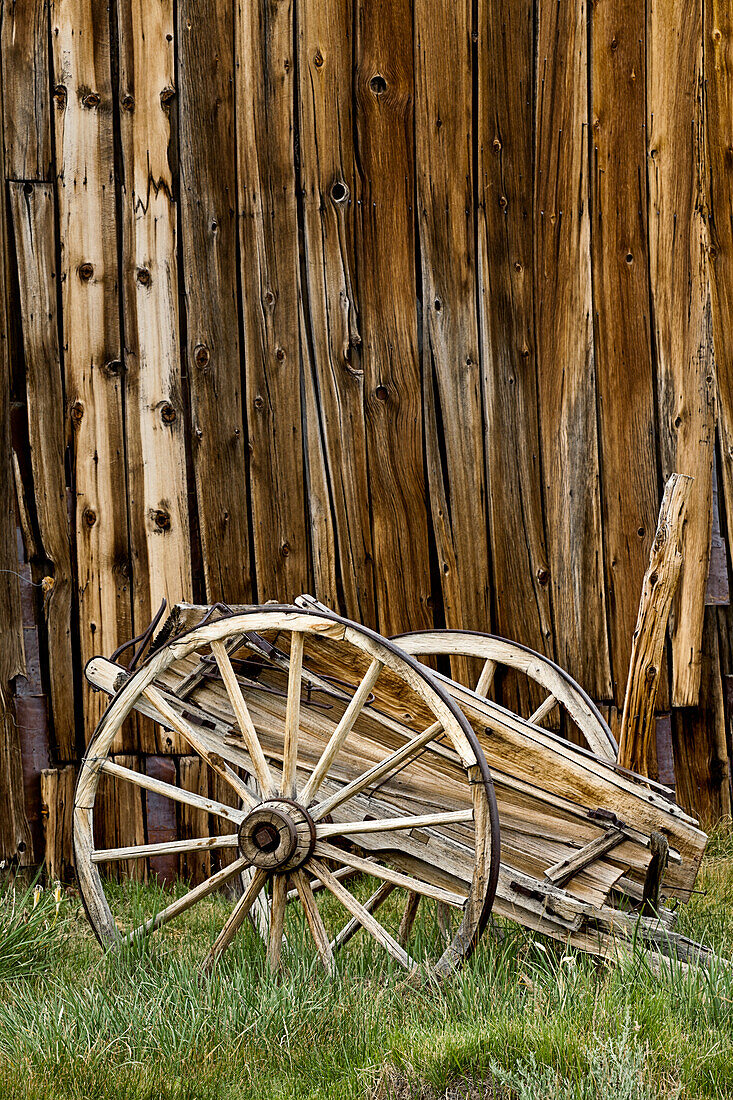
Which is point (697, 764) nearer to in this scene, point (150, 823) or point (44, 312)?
point (150, 823)

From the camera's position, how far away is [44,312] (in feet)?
12.2

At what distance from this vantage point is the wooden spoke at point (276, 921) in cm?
251

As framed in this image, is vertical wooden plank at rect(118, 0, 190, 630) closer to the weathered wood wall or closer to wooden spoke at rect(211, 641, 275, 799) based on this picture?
the weathered wood wall

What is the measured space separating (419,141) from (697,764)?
2849 mm

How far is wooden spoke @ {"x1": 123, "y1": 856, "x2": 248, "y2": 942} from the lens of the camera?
8.27 ft

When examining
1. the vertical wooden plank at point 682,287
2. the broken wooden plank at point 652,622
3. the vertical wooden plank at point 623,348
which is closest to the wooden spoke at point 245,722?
the broken wooden plank at point 652,622

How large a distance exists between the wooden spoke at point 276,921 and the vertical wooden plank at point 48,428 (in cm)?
149

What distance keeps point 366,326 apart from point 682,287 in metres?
1.34

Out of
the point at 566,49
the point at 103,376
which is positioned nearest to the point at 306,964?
the point at 103,376

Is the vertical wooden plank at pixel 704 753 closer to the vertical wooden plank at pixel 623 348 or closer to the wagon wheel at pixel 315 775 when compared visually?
the vertical wooden plank at pixel 623 348

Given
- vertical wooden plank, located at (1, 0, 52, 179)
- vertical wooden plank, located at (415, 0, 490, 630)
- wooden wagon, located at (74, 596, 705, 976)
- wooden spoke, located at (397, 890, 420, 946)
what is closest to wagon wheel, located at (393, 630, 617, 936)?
wooden wagon, located at (74, 596, 705, 976)

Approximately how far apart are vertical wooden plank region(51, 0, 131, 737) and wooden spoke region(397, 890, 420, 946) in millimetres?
1508

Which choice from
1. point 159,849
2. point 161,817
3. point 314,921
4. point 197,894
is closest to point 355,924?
point 314,921

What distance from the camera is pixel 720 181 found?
391cm
